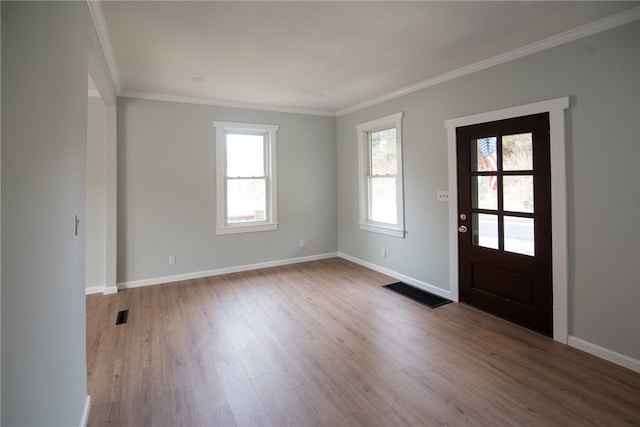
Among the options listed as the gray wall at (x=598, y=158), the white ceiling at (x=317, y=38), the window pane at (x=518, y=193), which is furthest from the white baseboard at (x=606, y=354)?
the white ceiling at (x=317, y=38)

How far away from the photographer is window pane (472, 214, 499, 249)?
335 centimetres

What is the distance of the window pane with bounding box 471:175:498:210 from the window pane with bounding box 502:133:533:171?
0.20 metres

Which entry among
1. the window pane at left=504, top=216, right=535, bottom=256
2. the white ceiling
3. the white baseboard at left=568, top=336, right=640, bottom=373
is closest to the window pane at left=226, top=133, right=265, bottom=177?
the white ceiling

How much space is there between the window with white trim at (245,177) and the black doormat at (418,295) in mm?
2224

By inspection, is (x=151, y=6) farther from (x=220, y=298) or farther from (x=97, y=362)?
(x=220, y=298)

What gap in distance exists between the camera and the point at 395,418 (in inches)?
76.4

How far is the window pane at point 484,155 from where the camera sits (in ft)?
10.8

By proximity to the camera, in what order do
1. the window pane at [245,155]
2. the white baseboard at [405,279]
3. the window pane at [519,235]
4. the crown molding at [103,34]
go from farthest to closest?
the window pane at [245,155] < the white baseboard at [405,279] < the window pane at [519,235] < the crown molding at [103,34]

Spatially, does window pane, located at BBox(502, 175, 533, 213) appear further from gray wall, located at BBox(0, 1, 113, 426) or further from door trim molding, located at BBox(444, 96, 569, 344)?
gray wall, located at BBox(0, 1, 113, 426)

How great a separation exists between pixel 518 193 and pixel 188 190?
4.16 meters

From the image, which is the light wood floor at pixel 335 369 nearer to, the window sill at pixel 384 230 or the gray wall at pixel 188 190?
the gray wall at pixel 188 190

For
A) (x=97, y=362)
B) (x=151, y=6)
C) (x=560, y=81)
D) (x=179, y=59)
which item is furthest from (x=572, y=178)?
(x=97, y=362)

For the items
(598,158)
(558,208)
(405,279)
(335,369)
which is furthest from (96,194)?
(598,158)

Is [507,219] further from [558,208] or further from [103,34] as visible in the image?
[103,34]
